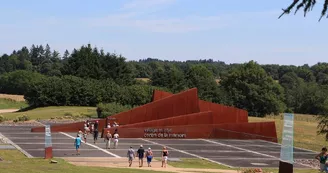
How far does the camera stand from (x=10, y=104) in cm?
9538

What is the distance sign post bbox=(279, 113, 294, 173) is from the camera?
15.6m

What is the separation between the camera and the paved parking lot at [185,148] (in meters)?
31.2

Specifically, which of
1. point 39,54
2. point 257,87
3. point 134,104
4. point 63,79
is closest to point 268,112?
point 257,87

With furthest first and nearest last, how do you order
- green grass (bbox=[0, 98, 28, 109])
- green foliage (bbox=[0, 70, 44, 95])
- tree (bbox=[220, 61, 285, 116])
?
green foliage (bbox=[0, 70, 44, 95]) < green grass (bbox=[0, 98, 28, 109]) < tree (bbox=[220, 61, 285, 116])

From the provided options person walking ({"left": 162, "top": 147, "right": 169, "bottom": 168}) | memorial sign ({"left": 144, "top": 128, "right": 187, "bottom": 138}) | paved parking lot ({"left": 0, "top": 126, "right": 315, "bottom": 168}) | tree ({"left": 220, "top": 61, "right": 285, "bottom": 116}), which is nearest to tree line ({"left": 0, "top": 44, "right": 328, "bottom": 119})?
tree ({"left": 220, "top": 61, "right": 285, "bottom": 116})

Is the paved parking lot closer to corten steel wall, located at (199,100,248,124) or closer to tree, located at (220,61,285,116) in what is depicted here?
corten steel wall, located at (199,100,248,124)

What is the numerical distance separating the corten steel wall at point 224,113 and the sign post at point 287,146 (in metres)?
27.6

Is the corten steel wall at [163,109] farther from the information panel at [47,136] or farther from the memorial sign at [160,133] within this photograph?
the information panel at [47,136]

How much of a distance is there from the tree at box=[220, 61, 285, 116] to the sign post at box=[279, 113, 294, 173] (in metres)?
72.6

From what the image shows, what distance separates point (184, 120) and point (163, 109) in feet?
6.76

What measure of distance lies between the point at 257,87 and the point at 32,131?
2104 inches

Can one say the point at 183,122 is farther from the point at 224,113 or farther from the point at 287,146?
the point at 287,146

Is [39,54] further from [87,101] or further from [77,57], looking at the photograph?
[87,101]

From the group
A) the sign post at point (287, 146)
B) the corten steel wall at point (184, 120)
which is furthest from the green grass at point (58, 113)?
the sign post at point (287, 146)
